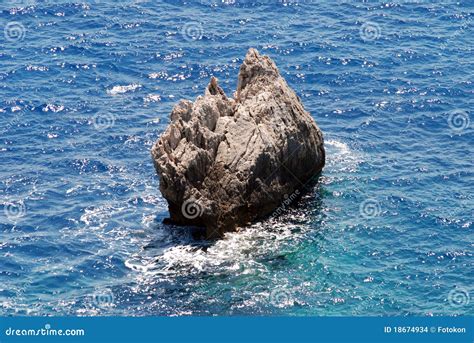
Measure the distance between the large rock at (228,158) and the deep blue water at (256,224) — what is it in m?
1.96

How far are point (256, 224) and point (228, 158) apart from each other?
573 cm

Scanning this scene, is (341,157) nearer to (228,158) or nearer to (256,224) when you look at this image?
(256,224)

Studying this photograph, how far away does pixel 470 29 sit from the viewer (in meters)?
116

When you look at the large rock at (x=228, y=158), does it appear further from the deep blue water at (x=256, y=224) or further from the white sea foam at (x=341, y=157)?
the white sea foam at (x=341, y=157)

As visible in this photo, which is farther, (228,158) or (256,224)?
(256,224)

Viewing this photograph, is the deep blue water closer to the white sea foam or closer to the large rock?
the white sea foam

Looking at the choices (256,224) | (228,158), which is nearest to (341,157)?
(256,224)

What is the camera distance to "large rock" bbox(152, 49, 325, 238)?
264 feet

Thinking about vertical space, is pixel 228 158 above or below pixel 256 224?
above

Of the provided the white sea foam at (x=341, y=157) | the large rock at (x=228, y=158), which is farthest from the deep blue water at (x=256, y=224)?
the large rock at (x=228, y=158)

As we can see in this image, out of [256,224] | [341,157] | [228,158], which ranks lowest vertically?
[256,224]

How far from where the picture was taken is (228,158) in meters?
81.4

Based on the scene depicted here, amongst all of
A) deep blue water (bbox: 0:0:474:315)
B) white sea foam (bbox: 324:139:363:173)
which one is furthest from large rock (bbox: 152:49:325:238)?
white sea foam (bbox: 324:139:363:173)

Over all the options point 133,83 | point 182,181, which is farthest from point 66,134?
point 182,181
